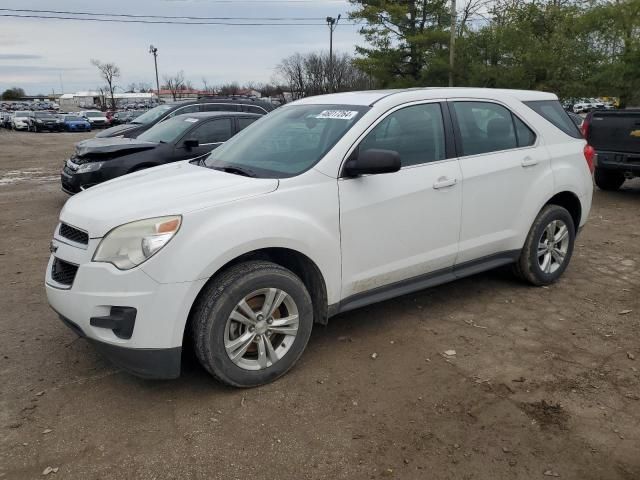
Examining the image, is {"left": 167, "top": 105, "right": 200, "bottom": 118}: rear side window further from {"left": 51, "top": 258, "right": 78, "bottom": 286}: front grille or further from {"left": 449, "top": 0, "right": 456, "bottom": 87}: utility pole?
{"left": 449, "top": 0, "right": 456, "bottom": 87}: utility pole

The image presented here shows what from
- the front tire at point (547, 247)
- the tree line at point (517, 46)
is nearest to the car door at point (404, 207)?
the front tire at point (547, 247)

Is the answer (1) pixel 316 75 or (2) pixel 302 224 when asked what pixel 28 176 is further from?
(1) pixel 316 75

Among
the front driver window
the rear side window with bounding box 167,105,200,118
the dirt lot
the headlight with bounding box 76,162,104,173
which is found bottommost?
the dirt lot

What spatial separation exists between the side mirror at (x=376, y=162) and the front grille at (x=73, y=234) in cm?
169

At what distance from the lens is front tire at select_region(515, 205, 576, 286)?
188 inches

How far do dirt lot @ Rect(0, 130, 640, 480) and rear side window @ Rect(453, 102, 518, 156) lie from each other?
1.34 meters

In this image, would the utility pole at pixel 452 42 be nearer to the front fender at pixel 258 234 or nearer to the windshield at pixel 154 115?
the windshield at pixel 154 115

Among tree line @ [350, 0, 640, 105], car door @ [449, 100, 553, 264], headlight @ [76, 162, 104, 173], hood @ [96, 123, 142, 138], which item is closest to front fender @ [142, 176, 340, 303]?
car door @ [449, 100, 553, 264]

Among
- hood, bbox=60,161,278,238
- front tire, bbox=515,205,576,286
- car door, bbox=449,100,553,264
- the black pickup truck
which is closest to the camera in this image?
hood, bbox=60,161,278,238

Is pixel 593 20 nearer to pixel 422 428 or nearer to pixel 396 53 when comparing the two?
pixel 396 53

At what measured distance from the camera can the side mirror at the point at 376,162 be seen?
11.1 feet

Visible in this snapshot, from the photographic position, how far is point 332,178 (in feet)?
11.5

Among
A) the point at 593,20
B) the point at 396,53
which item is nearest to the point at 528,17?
the point at 593,20

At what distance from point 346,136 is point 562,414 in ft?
6.99
